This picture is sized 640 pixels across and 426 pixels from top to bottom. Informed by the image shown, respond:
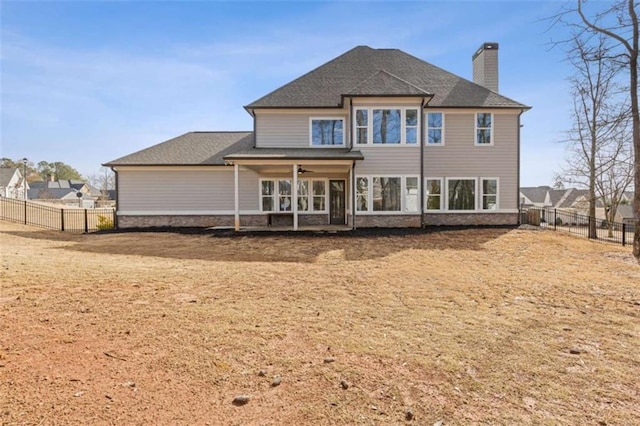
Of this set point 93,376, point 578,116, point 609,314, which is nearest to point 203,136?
point 93,376

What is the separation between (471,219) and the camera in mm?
15789

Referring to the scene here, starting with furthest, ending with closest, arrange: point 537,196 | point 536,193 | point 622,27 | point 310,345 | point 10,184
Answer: point 536,193 → point 537,196 → point 10,184 → point 622,27 → point 310,345

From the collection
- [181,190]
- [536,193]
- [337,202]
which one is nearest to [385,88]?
[337,202]

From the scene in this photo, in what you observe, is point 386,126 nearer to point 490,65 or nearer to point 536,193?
point 490,65

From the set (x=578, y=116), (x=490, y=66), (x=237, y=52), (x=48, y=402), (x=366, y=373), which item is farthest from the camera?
(x=578, y=116)

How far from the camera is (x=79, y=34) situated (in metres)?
10.8

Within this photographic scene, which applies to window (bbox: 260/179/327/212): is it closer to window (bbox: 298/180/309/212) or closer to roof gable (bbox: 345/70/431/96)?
window (bbox: 298/180/309/212)

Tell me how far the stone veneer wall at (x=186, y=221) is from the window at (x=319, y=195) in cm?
274

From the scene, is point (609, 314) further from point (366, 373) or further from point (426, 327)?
point (366, 373)

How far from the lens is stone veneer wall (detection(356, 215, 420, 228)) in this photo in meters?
14.7

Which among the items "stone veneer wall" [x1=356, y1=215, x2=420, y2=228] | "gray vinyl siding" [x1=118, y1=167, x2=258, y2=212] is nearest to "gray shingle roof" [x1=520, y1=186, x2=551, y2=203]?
"stone veneer wall" [x1=356, y1=215, x2=420, y2=228]

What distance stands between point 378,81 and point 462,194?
674cm

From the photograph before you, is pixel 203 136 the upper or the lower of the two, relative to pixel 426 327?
upper

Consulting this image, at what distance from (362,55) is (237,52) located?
796cm
